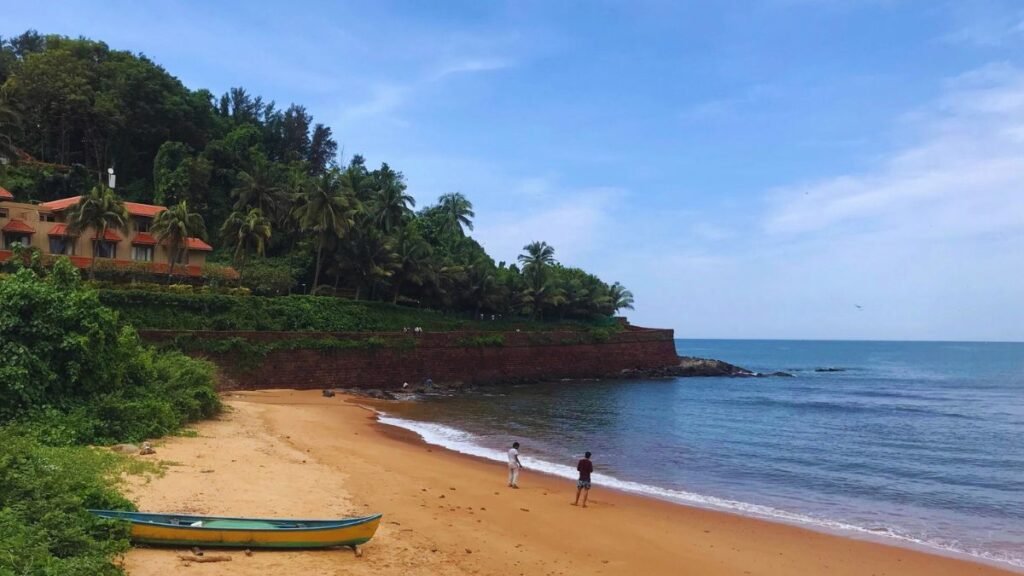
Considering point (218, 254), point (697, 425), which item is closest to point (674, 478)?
point (697, 425)

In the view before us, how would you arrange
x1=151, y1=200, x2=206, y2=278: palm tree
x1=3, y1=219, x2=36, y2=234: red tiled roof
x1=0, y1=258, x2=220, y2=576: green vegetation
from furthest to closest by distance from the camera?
x1=151, y1=200, x2=206, y2=278: palm tree → x1=3, y1=219, x2=36, y2=234: red tiled roof → x1=0, y1=258, x2=220, y2=576: green vegetation

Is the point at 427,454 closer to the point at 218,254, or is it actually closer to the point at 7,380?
the point at 7,380

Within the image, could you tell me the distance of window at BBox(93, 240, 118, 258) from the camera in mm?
47438

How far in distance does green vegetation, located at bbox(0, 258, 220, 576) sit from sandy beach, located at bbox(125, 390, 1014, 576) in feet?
2.88

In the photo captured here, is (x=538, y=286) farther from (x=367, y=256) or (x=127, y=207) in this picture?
(x=127, y=207)

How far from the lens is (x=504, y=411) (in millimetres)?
37906

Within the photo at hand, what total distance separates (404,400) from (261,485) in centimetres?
2736

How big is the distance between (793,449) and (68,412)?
82.7 feet

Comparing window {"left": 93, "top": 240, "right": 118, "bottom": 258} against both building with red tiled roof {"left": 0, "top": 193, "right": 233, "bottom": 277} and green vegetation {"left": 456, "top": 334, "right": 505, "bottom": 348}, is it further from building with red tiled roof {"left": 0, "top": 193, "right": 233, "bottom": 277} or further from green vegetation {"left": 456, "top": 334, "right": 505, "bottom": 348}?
green vegetation {"left": 456, "top": 334, "right": 505, "bottom": 348}

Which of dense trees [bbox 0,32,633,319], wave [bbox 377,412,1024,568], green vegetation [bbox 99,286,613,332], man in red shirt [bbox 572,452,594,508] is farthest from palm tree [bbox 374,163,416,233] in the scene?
man in red shirt [bbox 572,452,594,508]

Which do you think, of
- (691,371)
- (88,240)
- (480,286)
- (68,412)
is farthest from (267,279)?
(691,371)

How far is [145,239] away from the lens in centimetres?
4975

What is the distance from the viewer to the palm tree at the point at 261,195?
190 ft

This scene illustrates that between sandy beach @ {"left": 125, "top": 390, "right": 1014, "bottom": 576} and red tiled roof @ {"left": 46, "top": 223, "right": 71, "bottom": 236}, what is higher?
red tiled roof @ {"left": 46, "top": 223, "right": 71, "bottom": 236}
